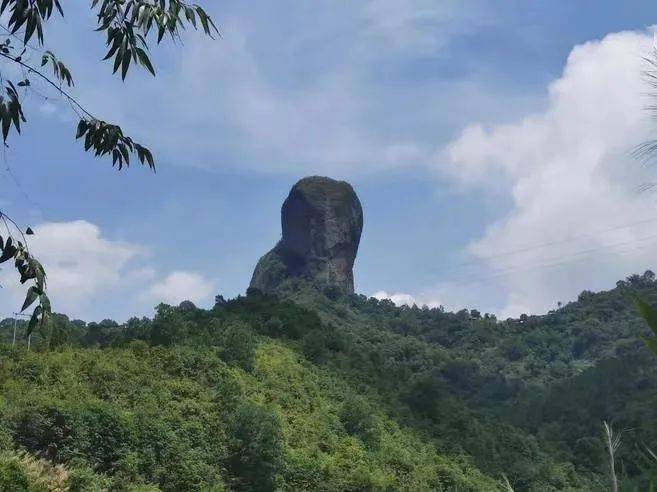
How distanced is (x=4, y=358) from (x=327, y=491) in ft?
45.6

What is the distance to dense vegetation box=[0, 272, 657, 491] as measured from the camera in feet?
83.4

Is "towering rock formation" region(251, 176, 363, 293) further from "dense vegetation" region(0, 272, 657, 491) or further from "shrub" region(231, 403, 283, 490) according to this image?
"shrub" region(231, 403, 283, 490)

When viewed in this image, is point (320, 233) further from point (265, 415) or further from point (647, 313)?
point (647, 313)

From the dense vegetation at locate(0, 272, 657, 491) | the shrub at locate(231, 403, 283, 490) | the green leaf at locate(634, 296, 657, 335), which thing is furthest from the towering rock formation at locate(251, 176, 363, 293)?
the green leaf at locate(634, 296, 657, 335)

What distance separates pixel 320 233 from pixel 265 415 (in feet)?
245

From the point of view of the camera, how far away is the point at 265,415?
1256 inches

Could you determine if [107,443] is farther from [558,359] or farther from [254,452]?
[558,359]

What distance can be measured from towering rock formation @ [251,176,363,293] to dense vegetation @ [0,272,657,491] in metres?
37.7

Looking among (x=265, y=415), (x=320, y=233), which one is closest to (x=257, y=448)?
(x=265, y=415)

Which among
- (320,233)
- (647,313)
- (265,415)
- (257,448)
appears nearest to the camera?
(647,313)

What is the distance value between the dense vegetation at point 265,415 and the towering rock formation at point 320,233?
124 ft

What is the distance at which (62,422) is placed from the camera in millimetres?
25188

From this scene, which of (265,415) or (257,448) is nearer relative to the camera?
→ (257,448)

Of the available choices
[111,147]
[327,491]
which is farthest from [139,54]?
[327,491]
